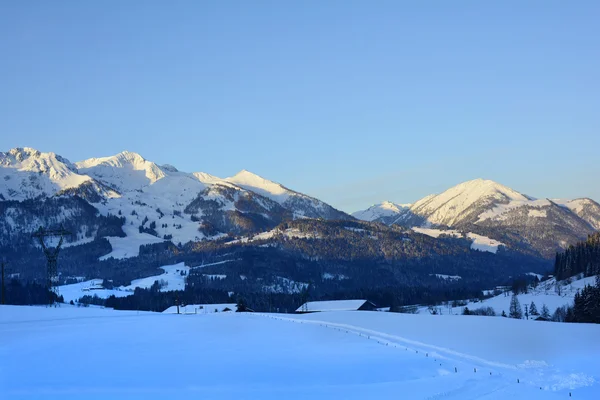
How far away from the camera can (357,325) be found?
297 feet

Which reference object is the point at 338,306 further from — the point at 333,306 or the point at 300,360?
the point at 300,360

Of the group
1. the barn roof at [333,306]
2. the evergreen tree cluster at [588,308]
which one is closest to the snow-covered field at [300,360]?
the evergreen tree cluster at [588,308]

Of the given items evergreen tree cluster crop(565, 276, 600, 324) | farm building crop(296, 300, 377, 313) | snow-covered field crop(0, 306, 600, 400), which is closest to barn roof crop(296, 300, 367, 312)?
farm building crop(296, 300, 377, 313)

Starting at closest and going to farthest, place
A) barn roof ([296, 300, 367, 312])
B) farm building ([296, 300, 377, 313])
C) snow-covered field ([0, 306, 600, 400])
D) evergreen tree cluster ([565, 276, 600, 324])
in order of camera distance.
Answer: snow-covered field ([0, 306, 600, 400])
evergreen tree cluster ([565, 276, 600, 324])
barn roof ([296, 300, 367, 312])
farm building ([296, 300, 377, 313])

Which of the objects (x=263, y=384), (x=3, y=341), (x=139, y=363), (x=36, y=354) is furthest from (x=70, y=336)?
(x=263, y=384)

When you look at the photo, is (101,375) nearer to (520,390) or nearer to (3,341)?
(3,341)

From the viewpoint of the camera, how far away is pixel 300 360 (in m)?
56.4

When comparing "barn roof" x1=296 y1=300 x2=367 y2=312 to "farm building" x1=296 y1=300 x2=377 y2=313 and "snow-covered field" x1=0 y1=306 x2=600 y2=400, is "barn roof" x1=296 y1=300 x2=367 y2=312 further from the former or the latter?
"snow-covered field" x1=0 y1=306 x2=600 y2=400

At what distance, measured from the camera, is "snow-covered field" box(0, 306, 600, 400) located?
143 ft

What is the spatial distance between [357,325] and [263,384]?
45606mm

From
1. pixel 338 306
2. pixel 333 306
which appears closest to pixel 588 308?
pixel 338 306

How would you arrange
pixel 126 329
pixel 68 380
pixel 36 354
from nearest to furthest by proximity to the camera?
1. pixel 68 380
2. pixel 36 354
3. pixel 126 329

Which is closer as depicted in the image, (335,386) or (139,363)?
(335,386)

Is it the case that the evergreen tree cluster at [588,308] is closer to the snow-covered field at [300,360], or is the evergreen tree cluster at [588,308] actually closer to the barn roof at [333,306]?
the snow-covered field at [300,360]
